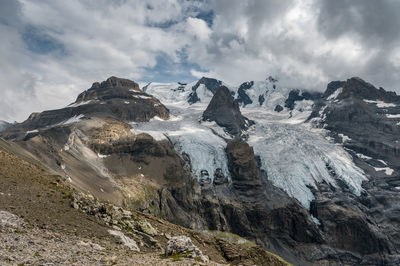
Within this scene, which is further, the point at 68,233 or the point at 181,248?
the point at 181,248

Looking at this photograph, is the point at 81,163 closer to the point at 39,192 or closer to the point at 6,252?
the point at 39,192

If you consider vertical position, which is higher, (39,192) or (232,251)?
(39,192)

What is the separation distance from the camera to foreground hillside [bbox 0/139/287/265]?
2719 cm

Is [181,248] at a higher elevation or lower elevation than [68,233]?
lower

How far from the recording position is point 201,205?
19762 centimetres

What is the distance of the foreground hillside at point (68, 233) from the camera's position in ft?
89.2

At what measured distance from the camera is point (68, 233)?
1394 inches

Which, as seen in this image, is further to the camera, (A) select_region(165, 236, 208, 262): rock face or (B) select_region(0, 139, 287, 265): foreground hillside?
(A) select_region(165, 236, 208, 262): rock face

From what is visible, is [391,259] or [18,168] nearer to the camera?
[18,168]

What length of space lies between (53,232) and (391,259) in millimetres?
228531

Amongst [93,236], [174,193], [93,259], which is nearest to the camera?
[93,259]

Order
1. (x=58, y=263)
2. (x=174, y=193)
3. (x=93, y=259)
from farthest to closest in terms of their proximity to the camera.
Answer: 1. (x=174, y=193)
2. (x=93, y=259)
3. (x=58, y=263)

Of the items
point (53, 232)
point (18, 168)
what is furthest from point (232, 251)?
point (18, 168)

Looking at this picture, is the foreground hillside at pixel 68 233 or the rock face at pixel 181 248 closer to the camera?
the foreground hillside at pixel 68 233
